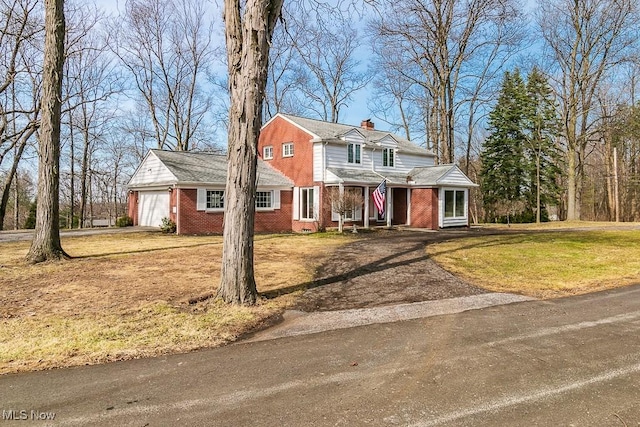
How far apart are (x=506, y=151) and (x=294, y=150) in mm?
21424

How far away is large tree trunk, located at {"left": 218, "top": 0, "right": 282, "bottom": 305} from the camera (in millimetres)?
6492

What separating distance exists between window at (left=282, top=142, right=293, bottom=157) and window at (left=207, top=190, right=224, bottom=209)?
17.2 feet

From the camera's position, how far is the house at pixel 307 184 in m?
19.8

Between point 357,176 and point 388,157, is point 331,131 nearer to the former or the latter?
point 357,176

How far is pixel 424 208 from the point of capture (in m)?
22.8

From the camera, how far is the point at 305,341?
194 inches

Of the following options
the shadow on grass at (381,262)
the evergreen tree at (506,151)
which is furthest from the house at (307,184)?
the evergreen tree at (506,151)

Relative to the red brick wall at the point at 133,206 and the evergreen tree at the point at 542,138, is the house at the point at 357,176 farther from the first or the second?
the evergreen tree at the point at 542,138

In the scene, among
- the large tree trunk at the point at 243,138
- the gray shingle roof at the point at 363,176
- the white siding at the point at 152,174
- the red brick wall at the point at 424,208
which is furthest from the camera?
the red brick wall at the point at 424,208

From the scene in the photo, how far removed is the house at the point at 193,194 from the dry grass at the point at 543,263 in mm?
10321

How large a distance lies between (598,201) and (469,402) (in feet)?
144

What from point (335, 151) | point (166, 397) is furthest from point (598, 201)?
point (166, 397)

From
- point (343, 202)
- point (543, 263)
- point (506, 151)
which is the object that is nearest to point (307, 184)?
point (343, 202)

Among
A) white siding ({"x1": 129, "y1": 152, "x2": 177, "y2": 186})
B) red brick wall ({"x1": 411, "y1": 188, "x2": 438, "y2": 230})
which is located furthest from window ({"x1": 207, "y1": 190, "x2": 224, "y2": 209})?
red brick wall ({"x1": 411, "y1": 188, "x2": 438, "y2": 230})
